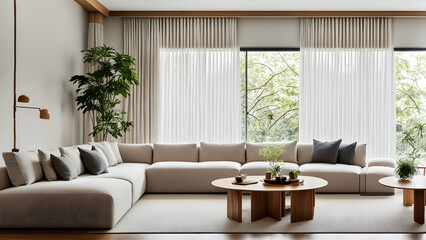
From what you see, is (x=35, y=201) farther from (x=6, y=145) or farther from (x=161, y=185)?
(x=161, y=185)

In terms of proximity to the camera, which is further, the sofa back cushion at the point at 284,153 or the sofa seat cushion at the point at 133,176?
the sofa back cushion at the point at 284,153

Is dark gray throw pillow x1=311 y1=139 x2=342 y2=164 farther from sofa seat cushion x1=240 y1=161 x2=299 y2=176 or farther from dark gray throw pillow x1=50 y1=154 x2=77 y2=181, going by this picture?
dark gray throw pillow x1=50 y1=154 x2=77 y2=181

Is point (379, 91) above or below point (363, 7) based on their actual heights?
below

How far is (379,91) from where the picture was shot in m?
7.43

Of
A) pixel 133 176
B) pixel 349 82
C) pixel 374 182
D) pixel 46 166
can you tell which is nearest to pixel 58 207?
pixel 46 166

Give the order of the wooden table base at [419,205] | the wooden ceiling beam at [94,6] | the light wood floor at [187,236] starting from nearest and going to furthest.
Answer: the light wood floor at [187,236], the wooden table base at [419,205], the wooden ceiling beam at [94,6]

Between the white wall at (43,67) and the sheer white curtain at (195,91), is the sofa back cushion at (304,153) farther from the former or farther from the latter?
the white wall at (43,67)

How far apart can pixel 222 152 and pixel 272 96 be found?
2184 millimetres

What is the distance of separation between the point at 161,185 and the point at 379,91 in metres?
4.08

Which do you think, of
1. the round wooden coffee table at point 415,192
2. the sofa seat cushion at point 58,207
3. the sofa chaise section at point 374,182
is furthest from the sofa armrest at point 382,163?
the sofa seat cushion at point 58,207

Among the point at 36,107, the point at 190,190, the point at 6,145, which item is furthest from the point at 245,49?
the point at 6,145

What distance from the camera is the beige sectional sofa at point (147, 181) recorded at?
410 centimetres

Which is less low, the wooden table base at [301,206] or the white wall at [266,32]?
the white wall at [266,32]

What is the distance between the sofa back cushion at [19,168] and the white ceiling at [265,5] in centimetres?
338
